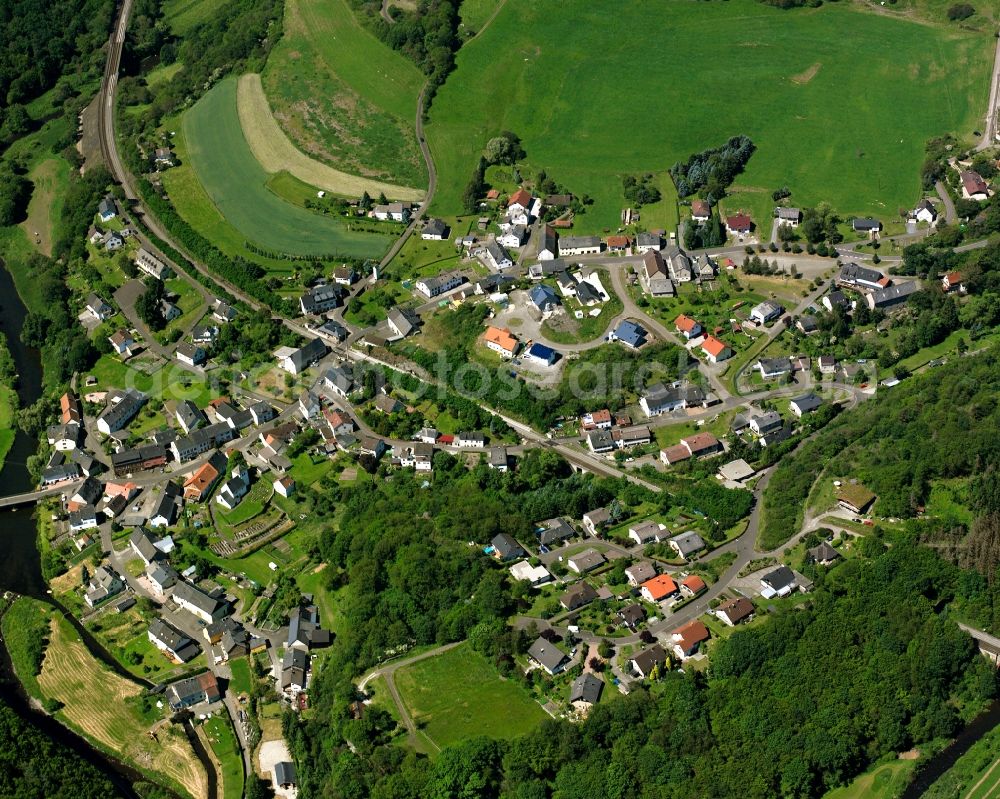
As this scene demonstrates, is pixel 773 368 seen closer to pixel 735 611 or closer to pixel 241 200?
pixel 735 611

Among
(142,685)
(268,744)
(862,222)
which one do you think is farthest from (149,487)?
(862,222)

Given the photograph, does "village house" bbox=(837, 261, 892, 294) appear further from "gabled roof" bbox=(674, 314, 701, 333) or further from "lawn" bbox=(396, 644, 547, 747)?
"lawn" bbox=(396, 644, 547, 747)

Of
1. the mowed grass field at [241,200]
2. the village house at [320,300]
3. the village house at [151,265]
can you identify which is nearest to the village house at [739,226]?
the mowed grass field at [241,200]

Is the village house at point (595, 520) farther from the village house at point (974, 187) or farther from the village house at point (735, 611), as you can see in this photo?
the village house at point (974, 187)

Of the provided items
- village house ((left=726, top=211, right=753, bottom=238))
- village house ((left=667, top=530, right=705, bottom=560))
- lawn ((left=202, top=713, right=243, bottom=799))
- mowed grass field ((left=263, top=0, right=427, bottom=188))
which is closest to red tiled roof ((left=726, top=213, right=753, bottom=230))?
village house ((left=726, top=211, right=753, bottom=238))

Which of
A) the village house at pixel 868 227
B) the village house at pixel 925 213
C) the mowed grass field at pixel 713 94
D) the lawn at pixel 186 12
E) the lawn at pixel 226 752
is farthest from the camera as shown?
the lawn at pixel 186 12

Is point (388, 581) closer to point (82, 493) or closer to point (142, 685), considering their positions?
point (142, 685)
